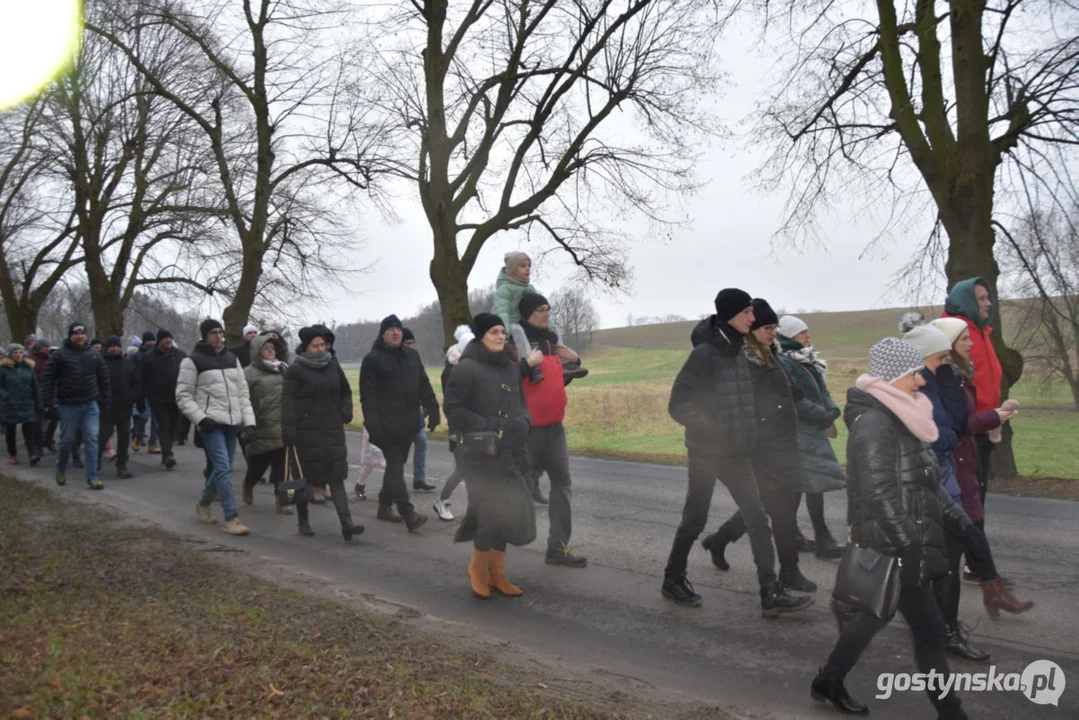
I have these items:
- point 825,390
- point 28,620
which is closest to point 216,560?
point 28,620

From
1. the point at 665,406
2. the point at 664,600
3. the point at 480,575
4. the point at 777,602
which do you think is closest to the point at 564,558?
the point at 480,575

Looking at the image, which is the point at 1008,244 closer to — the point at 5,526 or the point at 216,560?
the point at 216,560

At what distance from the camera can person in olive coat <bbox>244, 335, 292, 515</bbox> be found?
32.0ft

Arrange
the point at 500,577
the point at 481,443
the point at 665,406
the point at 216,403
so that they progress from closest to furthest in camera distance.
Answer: the point at 481,443 < the point at 500,577 < the point at 216,403 < the point at 665,406

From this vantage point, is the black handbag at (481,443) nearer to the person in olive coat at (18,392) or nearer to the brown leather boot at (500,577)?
the brown leather boot at (500,577)

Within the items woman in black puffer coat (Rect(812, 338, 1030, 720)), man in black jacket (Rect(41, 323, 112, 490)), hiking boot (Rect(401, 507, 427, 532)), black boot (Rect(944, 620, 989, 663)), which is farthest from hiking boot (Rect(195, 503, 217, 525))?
black boot (Rect(944, 620, 989, 663))

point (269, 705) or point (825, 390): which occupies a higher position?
point (825, 390)

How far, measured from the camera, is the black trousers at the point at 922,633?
12.4 ft

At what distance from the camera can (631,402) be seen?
26.2 m

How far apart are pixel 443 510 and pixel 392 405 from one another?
1.37 metres

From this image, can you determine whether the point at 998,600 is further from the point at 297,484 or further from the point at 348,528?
the point at 297,484

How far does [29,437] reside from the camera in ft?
47.9

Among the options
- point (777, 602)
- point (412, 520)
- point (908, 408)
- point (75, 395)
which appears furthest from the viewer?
point (75, 395)

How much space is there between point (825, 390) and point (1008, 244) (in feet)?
27.5
